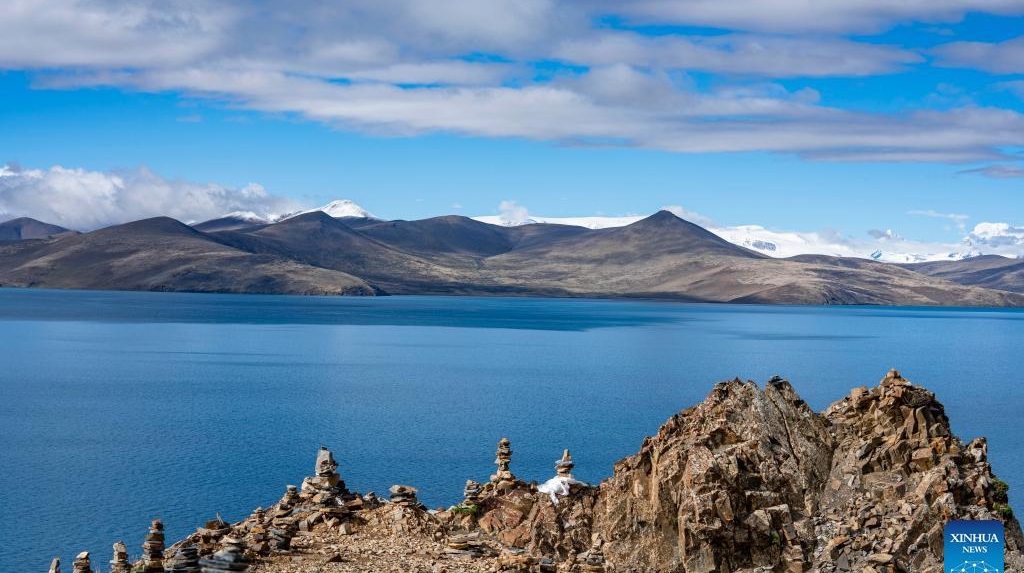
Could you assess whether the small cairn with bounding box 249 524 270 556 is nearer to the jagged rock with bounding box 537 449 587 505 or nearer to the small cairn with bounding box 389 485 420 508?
the small cairn with bounding box 389 485 420 508

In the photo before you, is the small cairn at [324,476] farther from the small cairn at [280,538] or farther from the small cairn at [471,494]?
the small cairn at [471,494]

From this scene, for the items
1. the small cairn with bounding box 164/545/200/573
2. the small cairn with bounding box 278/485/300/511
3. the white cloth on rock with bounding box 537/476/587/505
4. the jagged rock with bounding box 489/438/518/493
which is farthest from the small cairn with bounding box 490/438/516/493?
the small cairn with bounding box 164/545/200/573

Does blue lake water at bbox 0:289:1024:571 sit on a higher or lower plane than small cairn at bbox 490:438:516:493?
lower

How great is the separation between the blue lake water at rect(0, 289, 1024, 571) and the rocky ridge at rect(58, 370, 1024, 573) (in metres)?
22.9

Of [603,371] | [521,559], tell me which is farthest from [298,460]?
[603,371]

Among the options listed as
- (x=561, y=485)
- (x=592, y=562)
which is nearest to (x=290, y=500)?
(x=561, y=485)

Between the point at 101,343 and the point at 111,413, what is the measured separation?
263 ft

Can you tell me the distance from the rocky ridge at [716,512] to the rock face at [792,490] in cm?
4

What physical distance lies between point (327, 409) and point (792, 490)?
71.2 meters

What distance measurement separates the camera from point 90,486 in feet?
186

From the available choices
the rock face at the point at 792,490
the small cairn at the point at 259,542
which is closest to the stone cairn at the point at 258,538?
Answer: the small cairn at the point at 259,542

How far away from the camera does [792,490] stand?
2447 cm

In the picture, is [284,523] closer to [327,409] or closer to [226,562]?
[226,562]

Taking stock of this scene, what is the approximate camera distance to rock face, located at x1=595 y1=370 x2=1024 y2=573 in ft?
76.2
